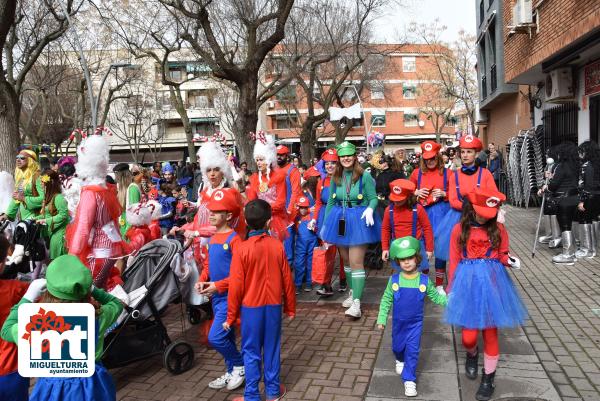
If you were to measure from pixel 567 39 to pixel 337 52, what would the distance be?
560 inches

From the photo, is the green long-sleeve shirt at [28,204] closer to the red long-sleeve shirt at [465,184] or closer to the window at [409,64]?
the red long-sleeve shirt at [465,184]

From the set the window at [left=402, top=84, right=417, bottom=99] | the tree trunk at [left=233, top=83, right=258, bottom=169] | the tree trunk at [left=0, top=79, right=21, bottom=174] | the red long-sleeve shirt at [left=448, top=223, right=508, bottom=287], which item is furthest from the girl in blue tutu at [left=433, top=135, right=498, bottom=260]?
the window at [left=402, top=84, right=417, bottom=99]

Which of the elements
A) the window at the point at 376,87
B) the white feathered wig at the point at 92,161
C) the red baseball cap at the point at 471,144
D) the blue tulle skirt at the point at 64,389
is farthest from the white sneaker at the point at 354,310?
the window at the point at 376,87

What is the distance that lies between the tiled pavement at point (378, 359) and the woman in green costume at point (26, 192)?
2.43m

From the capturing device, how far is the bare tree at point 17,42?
10430 millimetres

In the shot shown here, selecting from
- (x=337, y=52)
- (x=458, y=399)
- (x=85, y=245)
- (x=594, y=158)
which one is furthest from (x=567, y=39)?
(x=337, y=52)

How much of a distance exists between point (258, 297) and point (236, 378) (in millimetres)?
917

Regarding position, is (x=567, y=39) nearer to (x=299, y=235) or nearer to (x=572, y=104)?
(x=572, y=104)

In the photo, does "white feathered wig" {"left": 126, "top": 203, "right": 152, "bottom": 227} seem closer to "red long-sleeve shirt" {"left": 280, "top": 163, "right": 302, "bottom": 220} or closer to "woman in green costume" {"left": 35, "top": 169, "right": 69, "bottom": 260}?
"woman in green costume" {"left": 35, "top": 169, "right": 69, "bottom": 260}

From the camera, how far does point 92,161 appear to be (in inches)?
188

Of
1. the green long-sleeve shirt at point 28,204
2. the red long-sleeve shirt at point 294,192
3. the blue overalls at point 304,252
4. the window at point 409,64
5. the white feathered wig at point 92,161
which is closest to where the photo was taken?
the white feathered wig at point 92,161

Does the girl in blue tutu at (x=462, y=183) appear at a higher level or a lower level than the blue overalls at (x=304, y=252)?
higher

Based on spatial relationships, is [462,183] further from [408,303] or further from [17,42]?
[17,42]

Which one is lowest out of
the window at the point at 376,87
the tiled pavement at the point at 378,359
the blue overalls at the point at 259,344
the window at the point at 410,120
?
the tiled pavement at the point at 378,359
